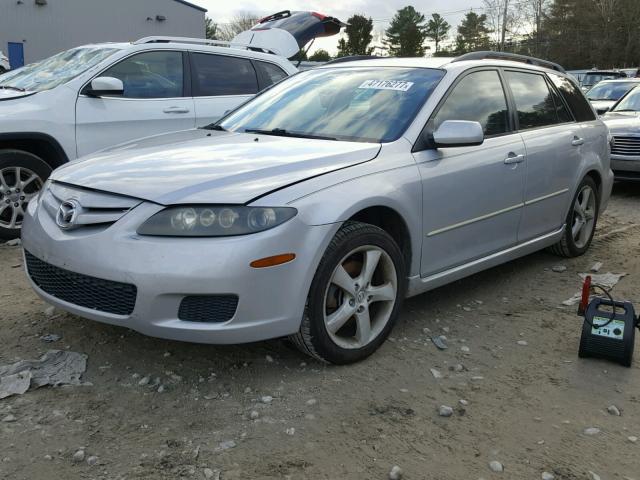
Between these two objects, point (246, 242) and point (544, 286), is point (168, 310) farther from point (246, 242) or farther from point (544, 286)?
point (544, 286)

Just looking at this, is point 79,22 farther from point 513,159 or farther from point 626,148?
point 513,159

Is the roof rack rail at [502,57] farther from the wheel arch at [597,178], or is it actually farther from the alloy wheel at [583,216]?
the alloy wheel at [583,216]

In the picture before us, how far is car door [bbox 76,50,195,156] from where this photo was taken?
5500 mm

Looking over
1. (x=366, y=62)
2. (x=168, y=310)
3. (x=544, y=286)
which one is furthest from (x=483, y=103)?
(x=168, y=310)

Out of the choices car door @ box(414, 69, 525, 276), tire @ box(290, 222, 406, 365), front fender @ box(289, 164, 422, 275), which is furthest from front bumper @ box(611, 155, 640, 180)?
tire @ box(290, 222, 406, 365)

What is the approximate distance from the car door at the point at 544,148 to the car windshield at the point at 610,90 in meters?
10.3

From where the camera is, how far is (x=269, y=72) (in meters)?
6.79

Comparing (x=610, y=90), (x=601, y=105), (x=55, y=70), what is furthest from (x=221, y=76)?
(x=610, y=90)

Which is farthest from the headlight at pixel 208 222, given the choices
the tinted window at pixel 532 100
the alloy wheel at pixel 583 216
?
the alloy wheel at pixel 583 216

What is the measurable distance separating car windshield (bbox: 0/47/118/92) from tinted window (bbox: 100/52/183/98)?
0.63ft

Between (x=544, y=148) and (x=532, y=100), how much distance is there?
41 cm

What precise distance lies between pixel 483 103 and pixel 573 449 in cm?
235

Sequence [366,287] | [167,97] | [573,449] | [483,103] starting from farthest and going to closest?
[167,97] → [483,103] → [366,287] → [573,449]

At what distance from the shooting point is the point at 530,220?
4523 mm
